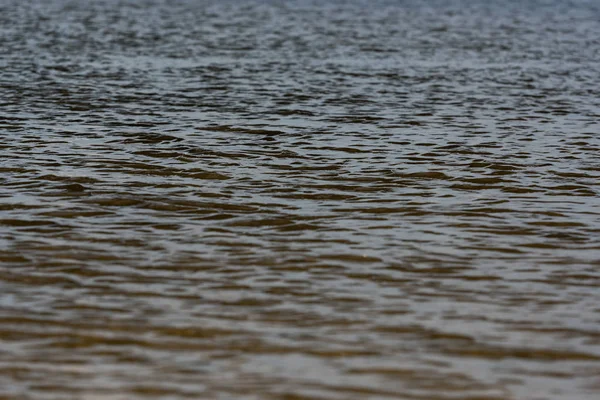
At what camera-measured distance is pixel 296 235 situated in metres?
10.4

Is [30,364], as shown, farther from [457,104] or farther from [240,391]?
[457,104]

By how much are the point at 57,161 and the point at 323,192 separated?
3348mm

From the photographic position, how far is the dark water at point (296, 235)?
7.25m

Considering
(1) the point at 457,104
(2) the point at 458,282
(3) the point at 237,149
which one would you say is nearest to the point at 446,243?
(2) the point at 458,282

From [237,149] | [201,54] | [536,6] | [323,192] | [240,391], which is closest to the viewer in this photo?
[240,391]

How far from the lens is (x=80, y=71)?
2295cm

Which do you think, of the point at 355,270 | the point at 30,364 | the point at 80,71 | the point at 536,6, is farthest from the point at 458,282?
the point at 536,6

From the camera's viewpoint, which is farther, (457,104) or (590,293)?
(457,104)

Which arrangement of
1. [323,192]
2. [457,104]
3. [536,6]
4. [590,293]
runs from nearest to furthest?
[590,293]
[323,192]
[457,104]
[536,6]

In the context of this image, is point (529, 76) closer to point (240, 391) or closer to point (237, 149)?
point (237, 149)

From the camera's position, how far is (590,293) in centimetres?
888

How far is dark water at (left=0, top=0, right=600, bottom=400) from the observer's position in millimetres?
7246

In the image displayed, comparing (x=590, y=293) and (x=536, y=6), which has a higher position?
(x=590, y=293)

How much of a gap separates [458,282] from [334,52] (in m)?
19.6
